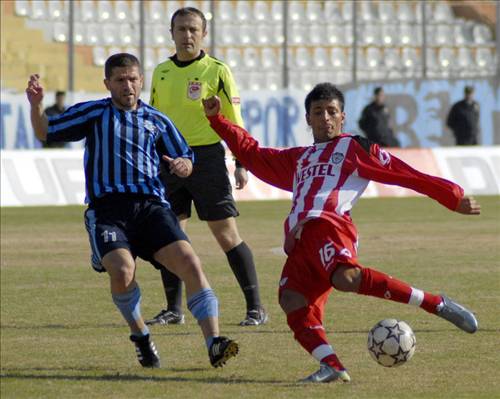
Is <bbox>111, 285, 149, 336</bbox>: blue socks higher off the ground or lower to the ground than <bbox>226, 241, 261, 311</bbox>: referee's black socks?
higher

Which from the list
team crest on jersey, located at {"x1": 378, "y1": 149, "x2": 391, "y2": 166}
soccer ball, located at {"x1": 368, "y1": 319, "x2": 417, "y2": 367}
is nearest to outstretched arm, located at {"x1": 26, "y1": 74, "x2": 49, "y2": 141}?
team crest on jersey, located at {"x1": 378, "y1": 149, "x2": 391, "y2": 166}

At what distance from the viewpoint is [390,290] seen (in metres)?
7.15

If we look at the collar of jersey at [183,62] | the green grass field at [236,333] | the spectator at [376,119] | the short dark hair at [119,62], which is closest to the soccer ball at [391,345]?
the green grass field at [236,333]

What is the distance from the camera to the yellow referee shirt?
9570mm

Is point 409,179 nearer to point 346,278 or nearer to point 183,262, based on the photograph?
point 346,278

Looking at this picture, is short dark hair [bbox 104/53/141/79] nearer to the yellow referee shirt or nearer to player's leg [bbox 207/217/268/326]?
the yellow referee shirt

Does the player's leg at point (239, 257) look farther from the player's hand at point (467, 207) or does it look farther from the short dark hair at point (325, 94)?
the player's hand at point (467, 207)

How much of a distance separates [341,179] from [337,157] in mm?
128

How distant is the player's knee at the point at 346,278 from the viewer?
7.08 metres

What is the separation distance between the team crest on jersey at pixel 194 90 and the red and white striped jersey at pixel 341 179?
79.3 inches

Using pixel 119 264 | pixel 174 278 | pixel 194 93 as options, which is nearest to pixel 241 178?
pixel 194 93

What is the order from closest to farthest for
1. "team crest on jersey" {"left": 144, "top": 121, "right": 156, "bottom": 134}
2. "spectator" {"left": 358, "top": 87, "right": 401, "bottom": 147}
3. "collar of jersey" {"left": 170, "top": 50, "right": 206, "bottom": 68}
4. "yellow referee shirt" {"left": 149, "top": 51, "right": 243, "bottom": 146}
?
"team crest on jersey" {"left": 144, "top": 121, "right": 156, "bottom": 134}
"yellow referee shirt" {"left": 149, "top": 51, "right": 243, "bottom": 146}
"collar of jersey" {"left": 170, "top": 50, "right": 206, "bottom": 68}
"spectator" {"left": 358, "top": 87, "right": 401, "bottom": 147}

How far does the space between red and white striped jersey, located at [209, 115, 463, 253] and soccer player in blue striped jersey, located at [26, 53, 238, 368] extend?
627mm

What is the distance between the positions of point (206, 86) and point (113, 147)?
2.10 m
